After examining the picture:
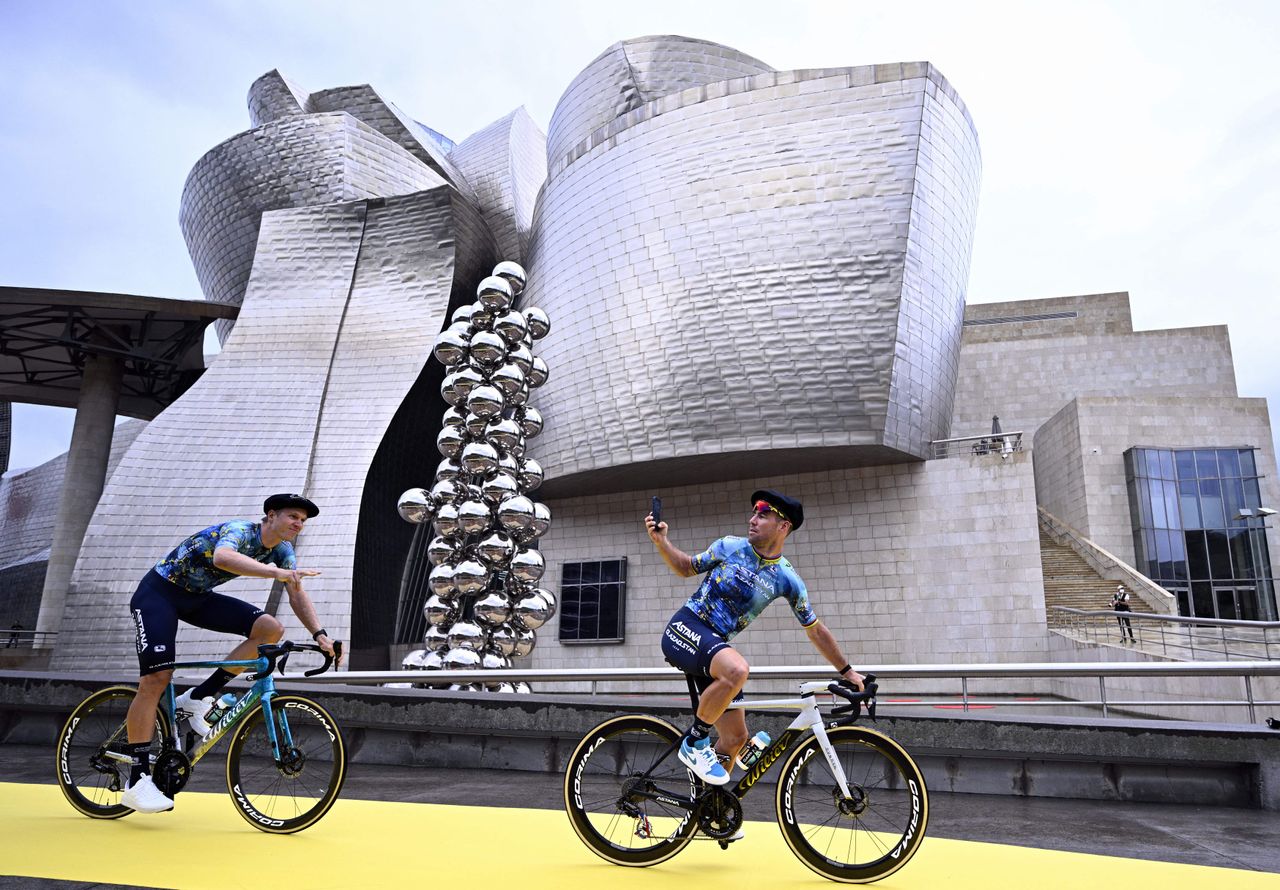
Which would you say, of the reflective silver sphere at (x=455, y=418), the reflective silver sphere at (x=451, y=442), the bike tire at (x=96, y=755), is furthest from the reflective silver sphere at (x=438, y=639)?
the bike tire at (x=96, y=755)

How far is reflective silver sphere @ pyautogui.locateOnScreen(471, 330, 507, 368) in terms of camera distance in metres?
13.6

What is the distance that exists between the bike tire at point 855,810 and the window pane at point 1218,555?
28.6m

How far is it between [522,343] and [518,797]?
921cm

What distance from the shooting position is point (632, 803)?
12.8 feet

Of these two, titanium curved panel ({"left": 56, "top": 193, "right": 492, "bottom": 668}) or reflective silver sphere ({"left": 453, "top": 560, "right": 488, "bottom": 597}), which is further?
titanium curved panel ({"left": 56, "top": 193, "right": 492, "bottom": 668})

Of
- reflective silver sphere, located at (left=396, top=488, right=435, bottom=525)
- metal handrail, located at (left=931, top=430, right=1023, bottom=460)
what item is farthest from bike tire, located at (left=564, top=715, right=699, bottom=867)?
metal handrail, located at (left=931, top=430, right=1023, bottom=460)

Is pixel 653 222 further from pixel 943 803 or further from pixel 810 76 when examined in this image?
pixel 943 803

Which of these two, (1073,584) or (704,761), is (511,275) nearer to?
(704,761)

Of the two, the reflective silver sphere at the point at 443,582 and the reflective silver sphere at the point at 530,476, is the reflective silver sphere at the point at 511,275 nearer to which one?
the reflective silver sphere at the point at 530,476

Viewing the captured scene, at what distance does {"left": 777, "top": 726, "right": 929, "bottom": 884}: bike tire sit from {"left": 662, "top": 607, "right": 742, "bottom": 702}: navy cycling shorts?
1.60 feet

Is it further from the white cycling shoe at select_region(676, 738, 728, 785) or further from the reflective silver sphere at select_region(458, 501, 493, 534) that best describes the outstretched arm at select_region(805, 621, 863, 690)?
the reflective silver sphere at select_region(458, 501, 493, 534)

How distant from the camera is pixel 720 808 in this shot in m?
3.76

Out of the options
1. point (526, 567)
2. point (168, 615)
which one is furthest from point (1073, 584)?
point (168, 615)

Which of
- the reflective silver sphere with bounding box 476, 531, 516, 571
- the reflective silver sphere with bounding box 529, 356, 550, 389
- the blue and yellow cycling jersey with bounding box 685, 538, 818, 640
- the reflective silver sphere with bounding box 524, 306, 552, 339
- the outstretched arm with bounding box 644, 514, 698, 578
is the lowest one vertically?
the blue and yellow cycling jersey with bounding box 685, 538, 818, 640
